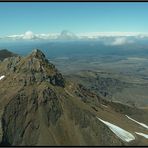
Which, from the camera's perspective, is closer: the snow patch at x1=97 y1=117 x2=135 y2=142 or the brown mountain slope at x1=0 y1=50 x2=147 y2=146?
the brown mountain slope at x1=0 y1=50 x2=147 y2=146

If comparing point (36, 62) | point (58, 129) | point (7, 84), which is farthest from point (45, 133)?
point (36, 62)

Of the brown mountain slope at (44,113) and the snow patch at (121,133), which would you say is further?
the snow patch at (121,133)

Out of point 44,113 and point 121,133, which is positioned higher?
point 44,113

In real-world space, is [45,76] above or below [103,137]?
above

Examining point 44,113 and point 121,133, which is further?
point 121,133

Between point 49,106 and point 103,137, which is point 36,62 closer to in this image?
point 49,106
